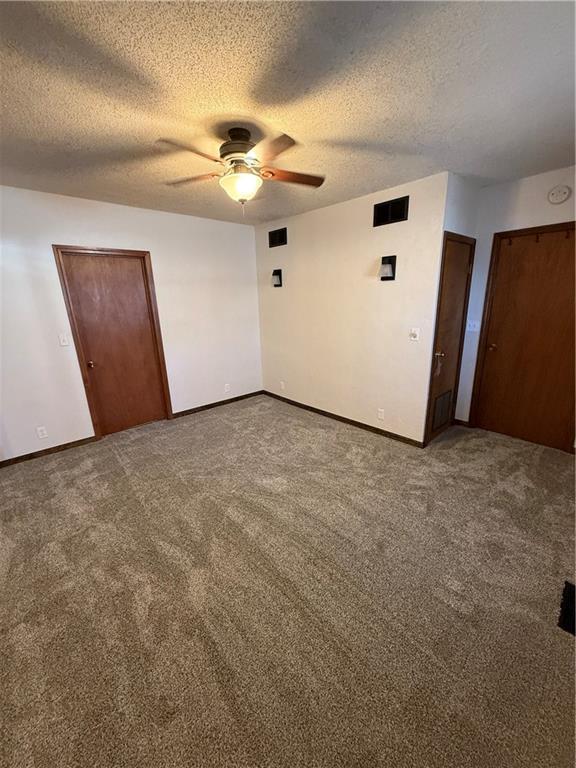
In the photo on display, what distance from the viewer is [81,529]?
2186 mm

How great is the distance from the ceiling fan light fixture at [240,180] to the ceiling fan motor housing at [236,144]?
0.26 feet

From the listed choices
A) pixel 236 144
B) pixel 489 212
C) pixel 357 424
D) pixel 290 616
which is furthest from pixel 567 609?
pixel 489 212

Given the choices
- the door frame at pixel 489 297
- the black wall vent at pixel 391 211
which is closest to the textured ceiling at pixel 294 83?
the black wall vent at pixel 391 211

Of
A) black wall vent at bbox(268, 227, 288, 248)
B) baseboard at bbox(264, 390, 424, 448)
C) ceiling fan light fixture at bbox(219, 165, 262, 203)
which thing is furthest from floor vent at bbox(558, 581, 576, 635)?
black wall vent at bbox(268, 227, 288, 248)

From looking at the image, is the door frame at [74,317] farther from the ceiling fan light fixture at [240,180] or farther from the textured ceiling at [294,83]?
the ceiling fan light fixture at [240,180]

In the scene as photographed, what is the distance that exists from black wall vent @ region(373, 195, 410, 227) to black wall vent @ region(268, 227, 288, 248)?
4.41 ft

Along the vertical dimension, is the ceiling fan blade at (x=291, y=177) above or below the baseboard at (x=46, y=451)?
above

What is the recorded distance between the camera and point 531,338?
3.04m

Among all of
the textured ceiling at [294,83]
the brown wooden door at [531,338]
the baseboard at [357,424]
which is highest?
the textured ceiling at [294,83]

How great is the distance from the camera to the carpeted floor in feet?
3.70

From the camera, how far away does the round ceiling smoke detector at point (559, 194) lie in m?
2.60

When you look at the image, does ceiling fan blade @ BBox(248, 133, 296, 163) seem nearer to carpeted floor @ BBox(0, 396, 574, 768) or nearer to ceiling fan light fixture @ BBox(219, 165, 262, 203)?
ceiling fan light fixture @ BBox(219, 165, 262, 203)

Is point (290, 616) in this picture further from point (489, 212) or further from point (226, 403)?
point (489, 212)

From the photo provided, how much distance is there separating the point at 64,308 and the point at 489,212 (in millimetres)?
4435
